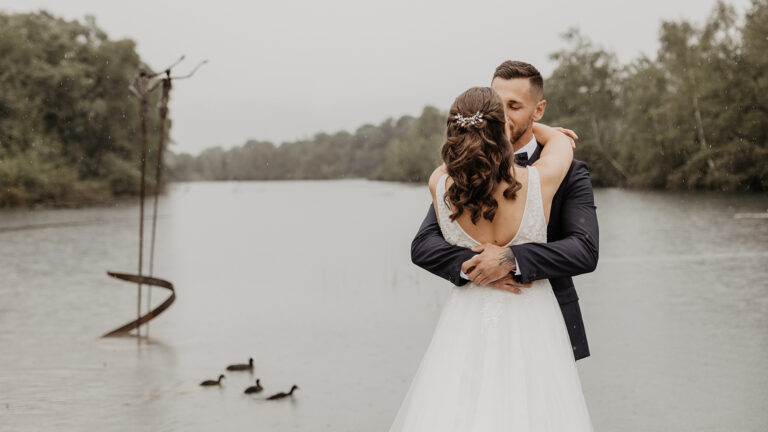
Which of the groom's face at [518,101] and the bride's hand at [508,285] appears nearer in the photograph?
the bride's hand at [508,285]

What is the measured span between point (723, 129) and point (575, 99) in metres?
27.6

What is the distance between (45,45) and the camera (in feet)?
225

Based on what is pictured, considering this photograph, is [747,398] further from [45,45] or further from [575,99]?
[575,99]

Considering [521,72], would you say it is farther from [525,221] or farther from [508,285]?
[508,285]

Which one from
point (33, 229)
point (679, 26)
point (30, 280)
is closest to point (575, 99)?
point (679, 26)

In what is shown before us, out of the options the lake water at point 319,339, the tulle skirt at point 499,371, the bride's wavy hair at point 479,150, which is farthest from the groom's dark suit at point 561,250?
the lake water at point 319,339

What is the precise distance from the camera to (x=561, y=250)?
300 centimetres

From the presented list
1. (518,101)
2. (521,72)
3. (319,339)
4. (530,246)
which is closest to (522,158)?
(518,101)

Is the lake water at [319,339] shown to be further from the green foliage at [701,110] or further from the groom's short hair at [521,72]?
the green foliage at [701,110]

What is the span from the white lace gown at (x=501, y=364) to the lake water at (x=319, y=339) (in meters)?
3.02

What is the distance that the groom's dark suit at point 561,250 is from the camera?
2.98 meters

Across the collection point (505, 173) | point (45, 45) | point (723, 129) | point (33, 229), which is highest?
point (45, 45)

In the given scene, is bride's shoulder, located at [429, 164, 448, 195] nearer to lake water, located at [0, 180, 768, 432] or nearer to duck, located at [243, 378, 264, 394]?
lake water, located at [0, 180, 768, 432]

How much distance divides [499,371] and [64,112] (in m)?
71.5
